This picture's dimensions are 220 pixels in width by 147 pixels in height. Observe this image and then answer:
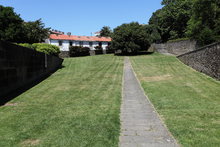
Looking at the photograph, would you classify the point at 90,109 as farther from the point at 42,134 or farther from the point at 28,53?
the point at 28,53

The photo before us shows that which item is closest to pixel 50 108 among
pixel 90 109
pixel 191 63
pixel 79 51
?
pixel 90 109

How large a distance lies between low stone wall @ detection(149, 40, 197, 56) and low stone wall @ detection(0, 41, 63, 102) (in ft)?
70.5

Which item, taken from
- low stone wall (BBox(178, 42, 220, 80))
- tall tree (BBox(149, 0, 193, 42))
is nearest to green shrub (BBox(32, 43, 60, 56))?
low stone wall (BBox(178, 42, 220, 80))

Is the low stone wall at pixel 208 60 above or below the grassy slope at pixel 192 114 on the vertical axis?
above

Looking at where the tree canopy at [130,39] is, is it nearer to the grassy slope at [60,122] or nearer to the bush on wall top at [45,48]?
the bush on wall top at [45,48]

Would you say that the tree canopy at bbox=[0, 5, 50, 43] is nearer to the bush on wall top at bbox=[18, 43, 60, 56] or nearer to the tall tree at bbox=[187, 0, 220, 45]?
the bush on wall top at bbox=[18, 43, 60, 56]

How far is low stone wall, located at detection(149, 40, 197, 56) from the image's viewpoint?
27836mm

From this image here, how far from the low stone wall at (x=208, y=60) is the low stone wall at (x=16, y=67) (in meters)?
12.0

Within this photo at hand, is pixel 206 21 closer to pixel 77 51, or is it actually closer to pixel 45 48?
pixel 45 48

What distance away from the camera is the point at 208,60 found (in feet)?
48.3

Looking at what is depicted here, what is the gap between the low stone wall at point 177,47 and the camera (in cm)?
2784

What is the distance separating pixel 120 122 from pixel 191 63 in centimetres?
1668

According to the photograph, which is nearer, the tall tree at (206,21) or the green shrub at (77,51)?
the tall tree at (206,21)

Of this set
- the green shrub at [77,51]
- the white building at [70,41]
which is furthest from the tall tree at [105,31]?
the green shrub at [77,51]
